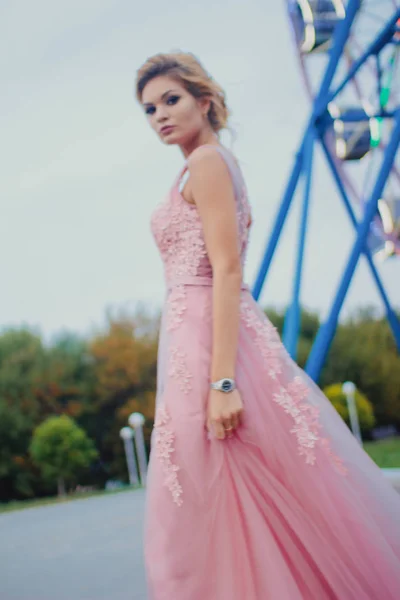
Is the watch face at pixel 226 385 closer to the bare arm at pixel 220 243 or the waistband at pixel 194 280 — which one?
the bare arm at pixel 220 243

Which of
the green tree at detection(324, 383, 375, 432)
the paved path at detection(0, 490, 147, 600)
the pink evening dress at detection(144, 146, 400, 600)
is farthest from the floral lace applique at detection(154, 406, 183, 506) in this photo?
the green tree at detection(324, 383, 375, 432)

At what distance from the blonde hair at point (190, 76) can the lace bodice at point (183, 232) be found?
7.1 inches

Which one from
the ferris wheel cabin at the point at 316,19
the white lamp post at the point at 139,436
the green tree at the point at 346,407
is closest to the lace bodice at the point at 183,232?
the ferris wheel cabin at the point at 316,19

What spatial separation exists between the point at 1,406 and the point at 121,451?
4653mm

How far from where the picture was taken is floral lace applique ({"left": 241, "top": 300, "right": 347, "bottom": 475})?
1.94m

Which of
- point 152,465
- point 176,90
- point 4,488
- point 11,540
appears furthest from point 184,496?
point 4,488

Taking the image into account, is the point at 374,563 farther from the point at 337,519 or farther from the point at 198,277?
the point at 198,277

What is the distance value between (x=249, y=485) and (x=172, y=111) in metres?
0.94

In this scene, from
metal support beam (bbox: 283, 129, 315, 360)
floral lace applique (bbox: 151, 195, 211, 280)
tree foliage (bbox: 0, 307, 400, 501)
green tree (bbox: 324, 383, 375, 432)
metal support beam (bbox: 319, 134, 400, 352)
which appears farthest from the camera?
tree foliage (bbox: 0, 307, 400, 501)

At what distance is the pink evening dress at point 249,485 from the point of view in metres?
1.79

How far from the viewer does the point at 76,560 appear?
184 inches

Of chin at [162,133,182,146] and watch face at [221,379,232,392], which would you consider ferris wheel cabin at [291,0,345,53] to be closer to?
chin at [162,133,182,146]

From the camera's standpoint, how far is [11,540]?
261 inches

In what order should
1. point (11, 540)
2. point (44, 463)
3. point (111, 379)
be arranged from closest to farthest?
point (11, 540) → point (44, 463) → point (111, 379)
